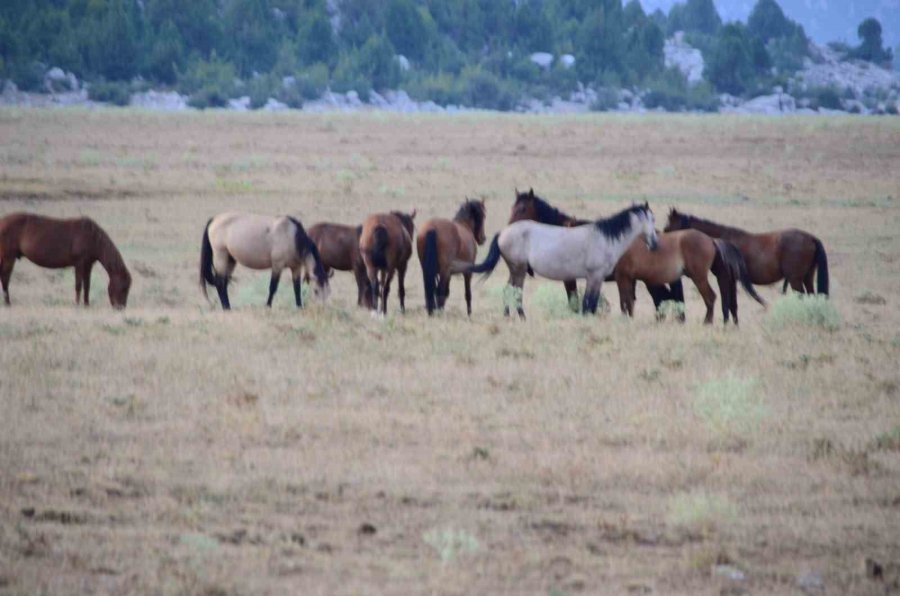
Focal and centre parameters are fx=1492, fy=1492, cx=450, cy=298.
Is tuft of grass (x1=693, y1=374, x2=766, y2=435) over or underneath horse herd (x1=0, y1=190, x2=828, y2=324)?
underneath

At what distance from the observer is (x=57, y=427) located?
9.24 m

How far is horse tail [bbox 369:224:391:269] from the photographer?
46.7ft

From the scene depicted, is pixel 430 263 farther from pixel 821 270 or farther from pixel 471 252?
pixel 821 270

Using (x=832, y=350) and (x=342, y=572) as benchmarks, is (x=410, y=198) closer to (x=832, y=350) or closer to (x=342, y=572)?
(x=832, y=350)

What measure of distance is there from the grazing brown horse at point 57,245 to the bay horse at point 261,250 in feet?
3.09

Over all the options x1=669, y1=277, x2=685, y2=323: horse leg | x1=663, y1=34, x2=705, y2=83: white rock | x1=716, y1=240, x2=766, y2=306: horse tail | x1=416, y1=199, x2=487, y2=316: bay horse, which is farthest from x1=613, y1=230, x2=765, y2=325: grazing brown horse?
x1=663, y1=34, x2=705, y2=83: white rock

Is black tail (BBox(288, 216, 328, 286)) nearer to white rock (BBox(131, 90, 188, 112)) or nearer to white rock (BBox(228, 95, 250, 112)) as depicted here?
white rock (BBox(131, 90, 188, 112))

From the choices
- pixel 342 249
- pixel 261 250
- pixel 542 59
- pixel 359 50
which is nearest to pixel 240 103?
pixel 359 50

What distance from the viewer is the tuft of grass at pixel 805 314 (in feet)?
46.5

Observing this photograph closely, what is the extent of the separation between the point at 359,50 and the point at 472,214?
86.5 metres

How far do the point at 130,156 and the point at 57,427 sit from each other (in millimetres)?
29487

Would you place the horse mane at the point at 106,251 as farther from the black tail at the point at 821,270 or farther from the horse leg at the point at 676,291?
the black tail at the point at 821,270

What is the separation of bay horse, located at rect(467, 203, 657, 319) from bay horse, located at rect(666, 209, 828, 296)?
4.39 ft

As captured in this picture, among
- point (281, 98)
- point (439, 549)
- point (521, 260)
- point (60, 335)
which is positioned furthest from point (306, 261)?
point (281, 98)
